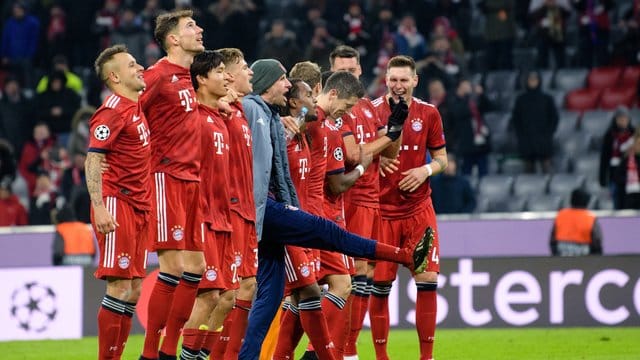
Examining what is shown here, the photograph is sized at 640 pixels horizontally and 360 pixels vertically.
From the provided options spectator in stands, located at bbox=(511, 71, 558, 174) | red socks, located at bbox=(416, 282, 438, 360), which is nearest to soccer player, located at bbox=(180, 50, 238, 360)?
red socks, located at bbox=(416, 282, 438, 360)

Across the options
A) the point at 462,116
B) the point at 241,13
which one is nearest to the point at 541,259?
the point at 462,116

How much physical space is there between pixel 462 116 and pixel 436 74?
1186 millimetres

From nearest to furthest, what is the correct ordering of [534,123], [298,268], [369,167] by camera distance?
1. [298,268]
2. [369,167]
3. [534,123]

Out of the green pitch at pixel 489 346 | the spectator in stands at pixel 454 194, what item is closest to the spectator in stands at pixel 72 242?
the green pitch at pixel 489 346

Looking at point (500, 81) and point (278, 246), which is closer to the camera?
point (278, 246)

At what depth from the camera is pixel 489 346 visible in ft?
47.1

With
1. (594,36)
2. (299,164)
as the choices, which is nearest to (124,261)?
(299,164)

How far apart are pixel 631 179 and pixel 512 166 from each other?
2501mm

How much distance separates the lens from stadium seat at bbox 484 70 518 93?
75.5 feet

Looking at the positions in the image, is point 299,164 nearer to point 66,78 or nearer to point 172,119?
point 172,119

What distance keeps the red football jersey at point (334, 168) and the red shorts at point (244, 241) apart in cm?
157

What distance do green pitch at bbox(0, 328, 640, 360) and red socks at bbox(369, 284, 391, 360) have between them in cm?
112

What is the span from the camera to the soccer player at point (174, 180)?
959cm

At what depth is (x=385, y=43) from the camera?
2297 centimetres
